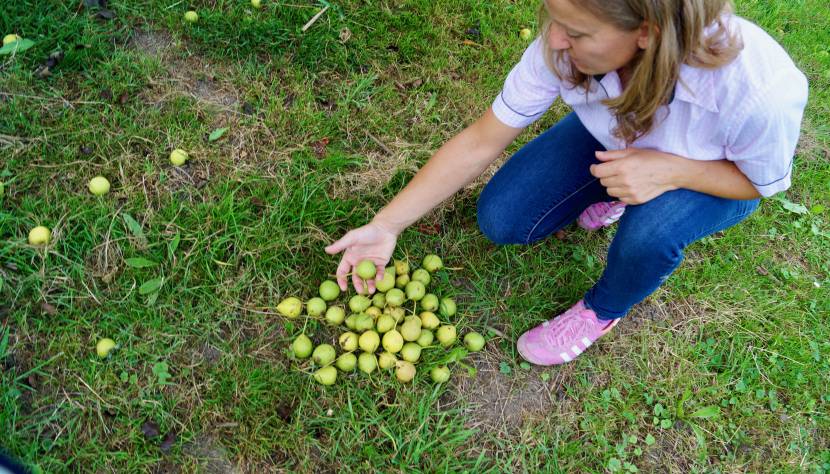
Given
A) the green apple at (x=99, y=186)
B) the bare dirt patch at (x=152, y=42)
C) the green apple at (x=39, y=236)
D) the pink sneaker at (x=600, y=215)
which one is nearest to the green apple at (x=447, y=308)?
the pink sneaker at (x=600, y=215)

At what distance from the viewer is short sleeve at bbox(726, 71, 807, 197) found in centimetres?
192

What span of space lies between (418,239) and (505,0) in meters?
2.20

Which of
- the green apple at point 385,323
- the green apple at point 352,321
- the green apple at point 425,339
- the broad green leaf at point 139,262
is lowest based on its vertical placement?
the green apple at point 425,339

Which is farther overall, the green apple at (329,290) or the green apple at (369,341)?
the green apple at (329,290)

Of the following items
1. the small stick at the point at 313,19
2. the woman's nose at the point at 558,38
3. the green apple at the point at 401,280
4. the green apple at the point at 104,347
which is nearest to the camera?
the woman's nose at the point at 558,38

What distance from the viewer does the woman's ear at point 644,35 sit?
1.73 metres

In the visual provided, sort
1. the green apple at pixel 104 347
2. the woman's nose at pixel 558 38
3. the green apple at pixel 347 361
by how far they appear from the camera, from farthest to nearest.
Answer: the green apple at pixel 347 361 < the green apple at pixel 104 347 < the woman's nose at pixel 558 38

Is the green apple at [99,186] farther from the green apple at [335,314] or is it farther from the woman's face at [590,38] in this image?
the woman's face at [590,38]

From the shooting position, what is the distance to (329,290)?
287 centimetres

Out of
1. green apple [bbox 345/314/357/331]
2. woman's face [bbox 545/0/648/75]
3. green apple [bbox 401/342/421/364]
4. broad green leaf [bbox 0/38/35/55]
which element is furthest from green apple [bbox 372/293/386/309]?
broad green leaf [bbox 0/38/35/55]

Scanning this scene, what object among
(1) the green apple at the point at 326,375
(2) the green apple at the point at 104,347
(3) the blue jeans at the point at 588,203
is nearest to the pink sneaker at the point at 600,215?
(3) the blue jeans at the point at 588,203

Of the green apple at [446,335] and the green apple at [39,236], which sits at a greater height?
the green apple at [39,236]

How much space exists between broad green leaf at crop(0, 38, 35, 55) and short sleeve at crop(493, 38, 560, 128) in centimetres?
272

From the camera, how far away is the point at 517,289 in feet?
10.5
